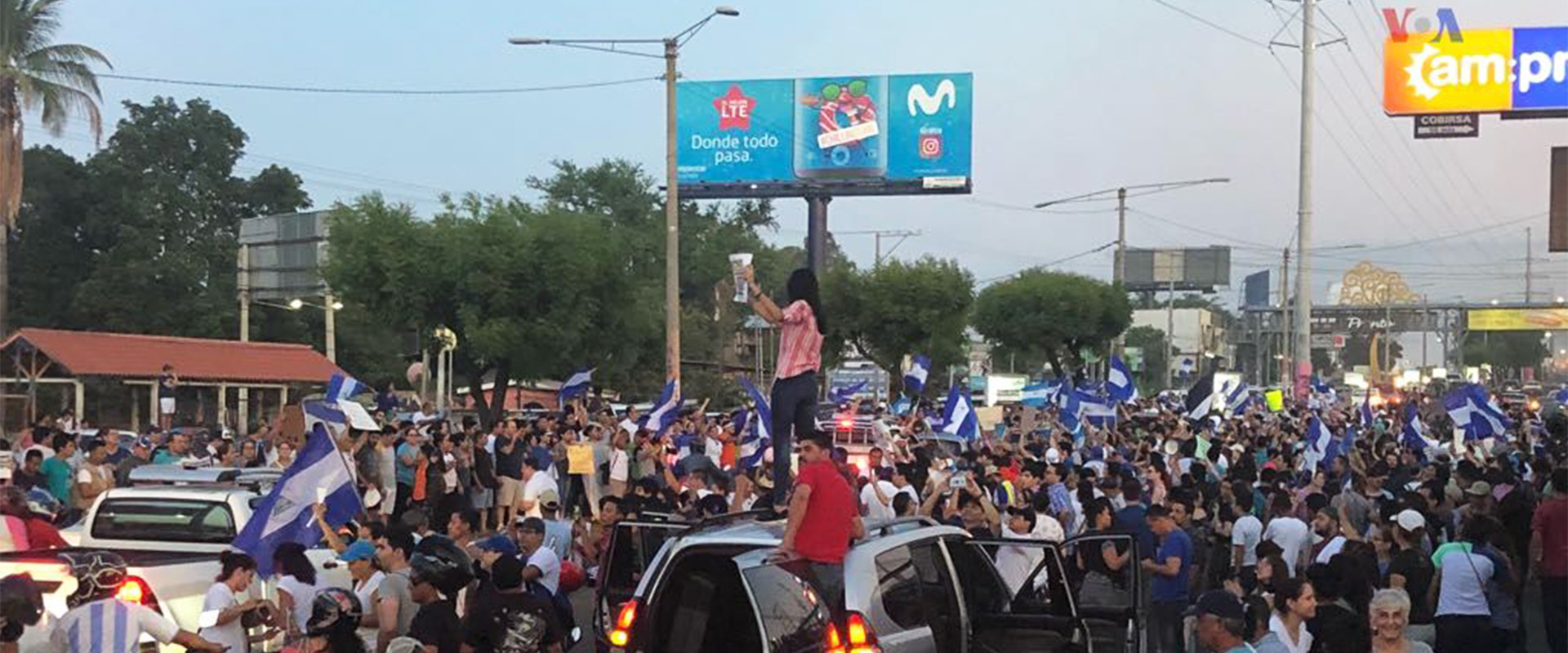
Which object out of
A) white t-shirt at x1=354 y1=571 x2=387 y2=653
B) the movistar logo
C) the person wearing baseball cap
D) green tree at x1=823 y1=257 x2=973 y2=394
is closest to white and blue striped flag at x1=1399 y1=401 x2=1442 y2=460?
the person wearing baseball cap

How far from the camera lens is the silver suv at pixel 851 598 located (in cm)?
704

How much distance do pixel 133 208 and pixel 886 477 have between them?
44.1 meters

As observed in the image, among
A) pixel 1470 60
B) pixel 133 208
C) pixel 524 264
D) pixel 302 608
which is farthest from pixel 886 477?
pixel 133 208

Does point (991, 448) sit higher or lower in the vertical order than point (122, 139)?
lower

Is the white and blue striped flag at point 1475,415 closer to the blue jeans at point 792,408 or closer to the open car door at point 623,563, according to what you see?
the blue jeans at point 792,408

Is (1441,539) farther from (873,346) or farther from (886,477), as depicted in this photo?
(873,346)

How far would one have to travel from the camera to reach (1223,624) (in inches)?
270

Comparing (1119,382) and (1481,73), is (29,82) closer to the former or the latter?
(1119,382)

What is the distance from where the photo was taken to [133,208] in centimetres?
5312

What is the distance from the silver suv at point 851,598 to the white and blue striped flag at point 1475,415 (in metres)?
16.0

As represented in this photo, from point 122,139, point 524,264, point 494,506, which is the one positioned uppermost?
point 122,139

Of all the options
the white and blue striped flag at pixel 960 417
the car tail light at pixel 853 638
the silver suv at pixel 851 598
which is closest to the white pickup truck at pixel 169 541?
the silver suv at pixel 851 598

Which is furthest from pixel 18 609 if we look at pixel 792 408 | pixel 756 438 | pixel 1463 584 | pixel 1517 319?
pixel 1517 319

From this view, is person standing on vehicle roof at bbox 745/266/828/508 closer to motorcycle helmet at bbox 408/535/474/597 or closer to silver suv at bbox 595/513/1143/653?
silver suv at bbox 595/513/1143/653
